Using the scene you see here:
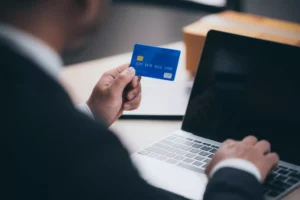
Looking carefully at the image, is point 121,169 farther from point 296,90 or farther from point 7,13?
point 296,90

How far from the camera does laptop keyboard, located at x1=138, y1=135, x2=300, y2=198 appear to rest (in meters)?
0.83

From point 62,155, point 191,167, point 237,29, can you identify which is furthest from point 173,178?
point 237,29

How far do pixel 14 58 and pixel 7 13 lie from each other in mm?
66

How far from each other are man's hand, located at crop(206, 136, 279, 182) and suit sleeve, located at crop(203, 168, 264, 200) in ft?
0.20

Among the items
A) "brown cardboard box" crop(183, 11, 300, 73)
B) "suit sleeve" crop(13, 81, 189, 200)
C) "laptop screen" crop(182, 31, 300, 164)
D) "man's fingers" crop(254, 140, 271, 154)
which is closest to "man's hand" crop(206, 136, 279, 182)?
"man's fingers" crop(254, 140, 271, 154)

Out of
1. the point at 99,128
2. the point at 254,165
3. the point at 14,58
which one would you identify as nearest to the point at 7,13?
the point at 14,58

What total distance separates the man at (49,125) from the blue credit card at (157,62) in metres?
0.42

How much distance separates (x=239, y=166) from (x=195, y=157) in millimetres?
201

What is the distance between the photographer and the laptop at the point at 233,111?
893 mm

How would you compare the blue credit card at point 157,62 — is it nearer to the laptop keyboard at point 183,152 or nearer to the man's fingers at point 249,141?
the laptop keyboard at point 183,152

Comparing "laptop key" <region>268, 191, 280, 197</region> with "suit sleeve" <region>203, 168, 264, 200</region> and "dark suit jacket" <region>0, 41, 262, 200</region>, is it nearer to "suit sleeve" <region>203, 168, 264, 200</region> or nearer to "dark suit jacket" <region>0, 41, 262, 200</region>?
"suit sleeve" <region>203, 168, 264, 200</region>

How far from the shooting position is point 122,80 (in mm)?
1043

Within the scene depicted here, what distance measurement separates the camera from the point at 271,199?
79cm

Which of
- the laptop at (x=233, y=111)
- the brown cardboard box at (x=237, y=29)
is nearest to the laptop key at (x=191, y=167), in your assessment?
the laptop at (x=233, y=111)
